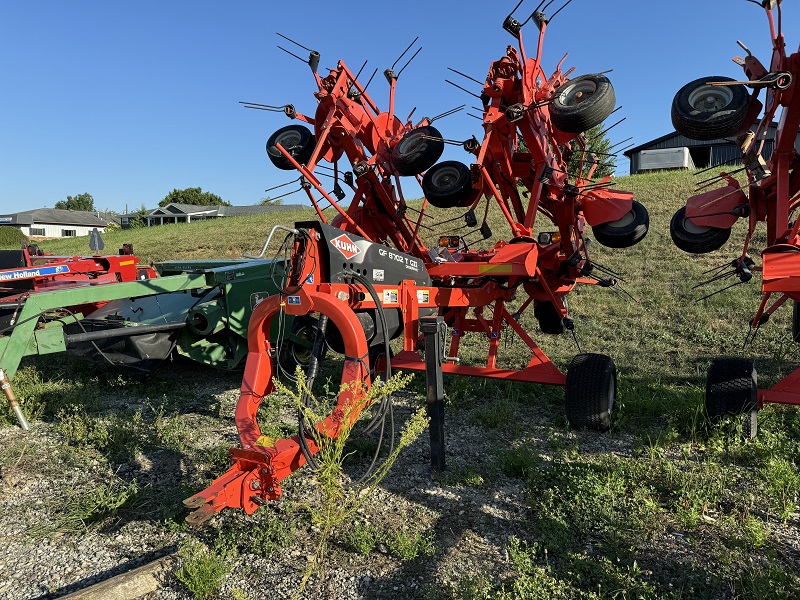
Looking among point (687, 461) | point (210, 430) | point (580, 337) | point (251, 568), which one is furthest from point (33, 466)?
point (580, 337)

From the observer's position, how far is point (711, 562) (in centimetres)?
322

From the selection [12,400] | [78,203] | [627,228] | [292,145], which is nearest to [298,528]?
[12,400]

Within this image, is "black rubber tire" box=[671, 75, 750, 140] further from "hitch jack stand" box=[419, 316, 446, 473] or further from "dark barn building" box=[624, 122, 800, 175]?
"dark barn building" box=[624, 122, 800, 175]

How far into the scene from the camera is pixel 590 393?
5316mm

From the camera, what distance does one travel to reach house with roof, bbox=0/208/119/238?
6912cm

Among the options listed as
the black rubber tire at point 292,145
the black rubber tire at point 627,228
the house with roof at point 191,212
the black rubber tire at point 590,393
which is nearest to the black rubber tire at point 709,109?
the black rubber tire at point 627,228

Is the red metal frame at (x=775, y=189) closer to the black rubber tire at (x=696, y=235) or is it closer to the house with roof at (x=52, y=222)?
the black rubber tire at (x=696, y=235)

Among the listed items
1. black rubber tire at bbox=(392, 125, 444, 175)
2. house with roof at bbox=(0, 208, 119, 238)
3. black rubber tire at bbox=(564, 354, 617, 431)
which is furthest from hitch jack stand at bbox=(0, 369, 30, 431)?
house with roof at bbox=(0, 208, 119, 238)

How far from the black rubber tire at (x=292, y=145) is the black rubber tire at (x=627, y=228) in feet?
12.0

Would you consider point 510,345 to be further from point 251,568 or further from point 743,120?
point 251,568

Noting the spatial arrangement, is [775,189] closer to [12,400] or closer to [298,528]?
[298,528]

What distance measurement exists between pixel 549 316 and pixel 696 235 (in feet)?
7.08

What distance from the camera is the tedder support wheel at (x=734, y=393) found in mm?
4855

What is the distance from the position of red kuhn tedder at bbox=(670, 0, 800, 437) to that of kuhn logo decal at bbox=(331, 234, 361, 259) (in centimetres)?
267
